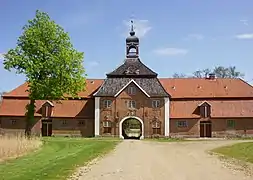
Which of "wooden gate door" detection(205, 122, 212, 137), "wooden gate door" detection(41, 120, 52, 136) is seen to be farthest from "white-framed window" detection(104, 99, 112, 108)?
"wooden gate door" detection(205, 122, 212, 137)

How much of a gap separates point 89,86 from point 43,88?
2188 cm

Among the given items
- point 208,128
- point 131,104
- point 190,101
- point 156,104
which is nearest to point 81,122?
point 131,104

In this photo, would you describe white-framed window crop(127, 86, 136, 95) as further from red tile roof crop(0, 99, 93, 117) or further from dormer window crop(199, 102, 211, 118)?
dormer window crop(199, 102, 211, 118)

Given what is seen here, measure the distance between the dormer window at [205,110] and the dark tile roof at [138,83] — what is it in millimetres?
6000

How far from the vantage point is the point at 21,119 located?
61.6 m

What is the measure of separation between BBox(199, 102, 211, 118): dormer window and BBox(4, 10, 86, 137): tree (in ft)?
70.3

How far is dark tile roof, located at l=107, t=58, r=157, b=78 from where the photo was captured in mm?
60969

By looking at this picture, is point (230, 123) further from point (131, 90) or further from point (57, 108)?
point (57, 108)

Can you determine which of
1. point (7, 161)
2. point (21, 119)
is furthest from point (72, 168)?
point (21, 119)

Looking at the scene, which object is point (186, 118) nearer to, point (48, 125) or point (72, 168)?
point (48, 125)

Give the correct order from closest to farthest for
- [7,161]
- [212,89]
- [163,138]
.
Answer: [7,161] < [163,138] < [212,89]

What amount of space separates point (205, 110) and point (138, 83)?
423 inches

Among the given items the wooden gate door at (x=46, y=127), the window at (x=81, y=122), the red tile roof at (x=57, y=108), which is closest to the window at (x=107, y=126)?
the red tile roof at (x=57, y=108)

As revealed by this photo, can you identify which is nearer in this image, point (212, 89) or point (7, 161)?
point (7, 161)
